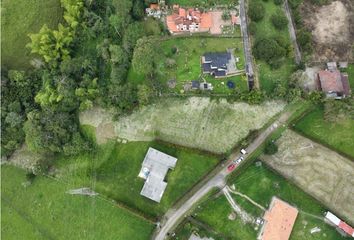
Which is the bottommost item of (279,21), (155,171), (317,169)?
(155,171)

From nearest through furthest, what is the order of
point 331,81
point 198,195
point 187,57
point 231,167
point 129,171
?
point 198,195 → point 231,167 → point 129,171 → point 331,81 → point 187,57

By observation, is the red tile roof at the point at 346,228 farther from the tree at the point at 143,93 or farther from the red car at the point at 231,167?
the tree at the point at 143,93

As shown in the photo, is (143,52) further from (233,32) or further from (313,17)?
(313,17)

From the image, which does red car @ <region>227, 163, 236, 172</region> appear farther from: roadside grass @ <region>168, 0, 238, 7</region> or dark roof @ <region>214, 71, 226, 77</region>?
roadside grass @ <region>168, 0, 238, 7</region>

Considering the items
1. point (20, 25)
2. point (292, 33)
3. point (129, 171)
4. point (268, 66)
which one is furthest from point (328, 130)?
point (20, 25)

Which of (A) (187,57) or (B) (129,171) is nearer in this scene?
(B) (129,171)

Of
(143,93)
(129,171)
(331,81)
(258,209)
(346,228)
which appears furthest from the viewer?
(331,81)

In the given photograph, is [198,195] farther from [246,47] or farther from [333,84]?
[333,84]
